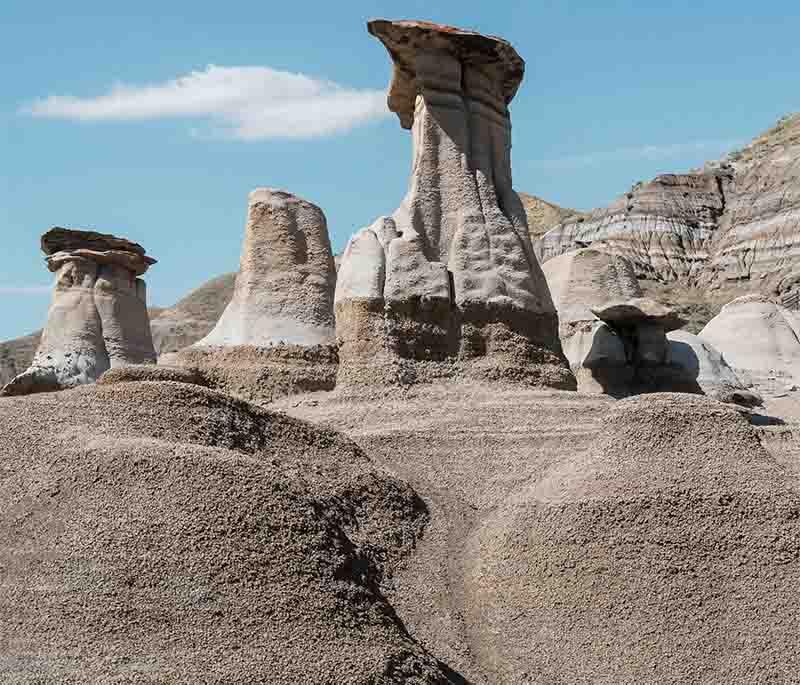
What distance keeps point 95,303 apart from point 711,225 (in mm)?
30629

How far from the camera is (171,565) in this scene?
902 centimetres

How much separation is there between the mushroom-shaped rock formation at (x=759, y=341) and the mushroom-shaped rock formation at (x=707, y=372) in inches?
84.8

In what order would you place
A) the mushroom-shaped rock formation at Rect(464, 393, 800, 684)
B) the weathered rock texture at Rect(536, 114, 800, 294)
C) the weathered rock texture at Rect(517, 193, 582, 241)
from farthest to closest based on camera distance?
the weathered rock texture at Rect(517, 193, 582, 241) < the weathered rock texture at Rect(536, 114, 800, 294) < the mushroom-shaped rock formation at Rect(464, 393, 800, 684)

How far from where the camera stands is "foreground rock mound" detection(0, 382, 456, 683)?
8.48 meters

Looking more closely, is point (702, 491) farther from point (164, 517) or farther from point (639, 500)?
point (164, 517)

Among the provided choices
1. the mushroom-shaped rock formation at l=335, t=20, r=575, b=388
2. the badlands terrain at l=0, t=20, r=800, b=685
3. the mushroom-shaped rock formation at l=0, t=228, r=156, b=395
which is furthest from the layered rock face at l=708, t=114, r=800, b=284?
the mushroom-shaped rock formation at l=335, t=20, r=575, b=388

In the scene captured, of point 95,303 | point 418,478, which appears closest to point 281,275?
point 418,478

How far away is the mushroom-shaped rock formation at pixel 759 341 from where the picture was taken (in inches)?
896

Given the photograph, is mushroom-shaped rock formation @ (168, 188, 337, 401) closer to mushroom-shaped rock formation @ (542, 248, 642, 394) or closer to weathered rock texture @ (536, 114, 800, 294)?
mushroom-shaped rock formation @ (542, 248, 642, 394)

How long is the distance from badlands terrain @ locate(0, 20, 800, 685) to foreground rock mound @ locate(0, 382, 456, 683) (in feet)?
0.06

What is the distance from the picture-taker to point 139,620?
340 inches

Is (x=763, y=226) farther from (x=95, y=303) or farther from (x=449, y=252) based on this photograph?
(x=449, y=252)

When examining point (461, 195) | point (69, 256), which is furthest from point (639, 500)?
point (69, 256)

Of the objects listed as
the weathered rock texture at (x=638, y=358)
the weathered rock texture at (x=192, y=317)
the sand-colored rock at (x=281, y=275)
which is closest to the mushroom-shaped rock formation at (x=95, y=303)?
the sand-colored rock at (x=281, y=275)
